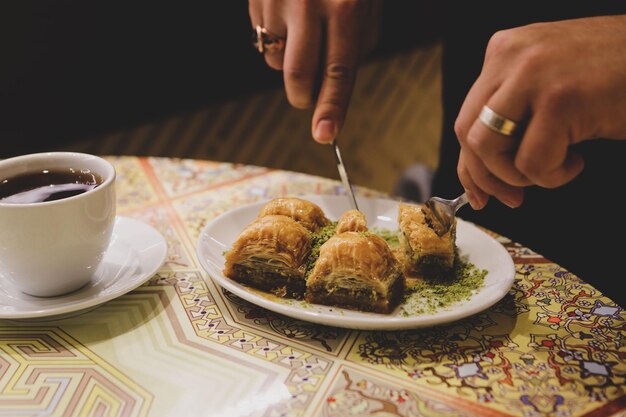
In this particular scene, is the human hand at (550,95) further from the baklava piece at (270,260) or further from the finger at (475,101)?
the baklava piece at (270,260)

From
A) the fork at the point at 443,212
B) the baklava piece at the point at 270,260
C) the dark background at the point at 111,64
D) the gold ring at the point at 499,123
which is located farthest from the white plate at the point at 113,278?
the dark background at the point at 111,64

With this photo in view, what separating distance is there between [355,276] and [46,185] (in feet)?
2.07

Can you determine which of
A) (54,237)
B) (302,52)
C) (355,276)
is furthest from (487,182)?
(54,237)

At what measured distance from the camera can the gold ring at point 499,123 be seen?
96 cm

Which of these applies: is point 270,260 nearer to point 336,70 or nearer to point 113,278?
point 113,278

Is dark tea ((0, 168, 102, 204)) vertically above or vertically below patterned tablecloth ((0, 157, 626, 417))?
above

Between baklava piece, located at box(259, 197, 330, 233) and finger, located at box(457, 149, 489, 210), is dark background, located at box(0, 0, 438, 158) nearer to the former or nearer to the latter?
baklava piece, located at box(259, 197, 330, 233)

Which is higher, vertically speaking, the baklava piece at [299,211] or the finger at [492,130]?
the finger at [492,130]

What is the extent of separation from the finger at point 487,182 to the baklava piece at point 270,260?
376mm

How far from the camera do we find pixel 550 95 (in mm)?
912

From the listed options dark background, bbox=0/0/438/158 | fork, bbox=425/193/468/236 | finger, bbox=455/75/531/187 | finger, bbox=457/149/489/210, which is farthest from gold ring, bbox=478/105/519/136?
dark background, bbox=0/0/438/158

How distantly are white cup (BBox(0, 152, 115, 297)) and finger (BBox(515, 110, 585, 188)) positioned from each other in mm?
757

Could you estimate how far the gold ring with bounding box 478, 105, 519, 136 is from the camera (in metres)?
0.96

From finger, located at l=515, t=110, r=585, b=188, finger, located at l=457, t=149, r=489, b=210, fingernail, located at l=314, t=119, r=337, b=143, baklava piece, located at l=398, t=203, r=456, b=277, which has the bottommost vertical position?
baklava piece, located at l=398, t=203, r=456, b=277
